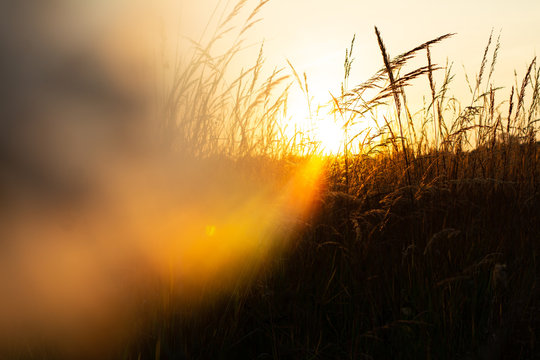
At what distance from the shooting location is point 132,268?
1.45m

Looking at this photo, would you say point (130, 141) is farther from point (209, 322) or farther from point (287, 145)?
point (287, 145)

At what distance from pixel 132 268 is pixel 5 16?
1242mm

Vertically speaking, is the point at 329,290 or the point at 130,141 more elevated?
the point at 130,141

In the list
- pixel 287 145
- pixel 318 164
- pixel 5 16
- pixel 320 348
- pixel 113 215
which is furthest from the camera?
pixel 287 145

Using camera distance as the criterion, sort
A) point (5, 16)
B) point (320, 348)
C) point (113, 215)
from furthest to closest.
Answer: point (5, 16) < point (113, 215) < point (320, 348)

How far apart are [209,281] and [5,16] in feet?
4.72

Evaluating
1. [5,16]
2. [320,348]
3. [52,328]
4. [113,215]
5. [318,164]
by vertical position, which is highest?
[5,16]

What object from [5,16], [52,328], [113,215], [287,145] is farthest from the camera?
[287,145]

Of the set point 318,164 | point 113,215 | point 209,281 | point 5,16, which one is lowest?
point 209,281

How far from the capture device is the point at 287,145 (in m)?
3.27

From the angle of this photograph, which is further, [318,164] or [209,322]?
[318,164]

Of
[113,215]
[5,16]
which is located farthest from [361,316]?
[5,16]

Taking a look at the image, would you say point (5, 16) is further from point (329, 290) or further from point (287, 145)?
point (287, 145)

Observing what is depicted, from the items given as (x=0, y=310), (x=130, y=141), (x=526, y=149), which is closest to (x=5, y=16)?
(x=130, y=141)
